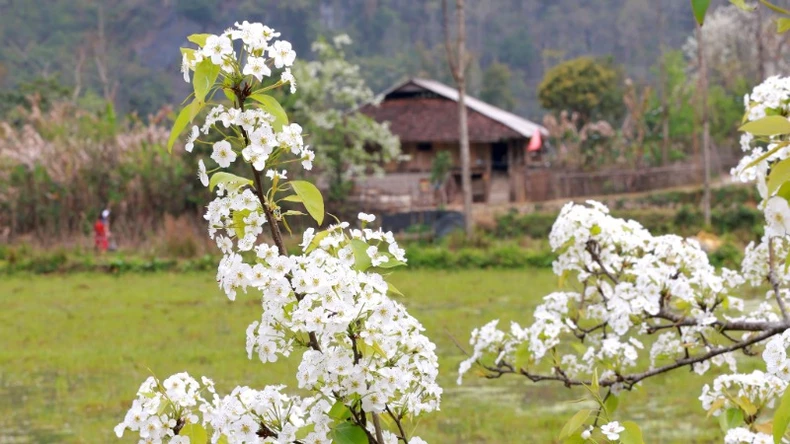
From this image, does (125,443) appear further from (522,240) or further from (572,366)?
(522,240)

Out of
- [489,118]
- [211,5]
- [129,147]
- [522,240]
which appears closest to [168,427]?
[522,240]

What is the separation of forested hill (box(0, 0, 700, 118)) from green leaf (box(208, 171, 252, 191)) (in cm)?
5465

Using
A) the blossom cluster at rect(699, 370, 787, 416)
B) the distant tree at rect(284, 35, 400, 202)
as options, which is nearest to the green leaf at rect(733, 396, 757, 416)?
the blossom cluster at rect(699, 370, 787, 416)

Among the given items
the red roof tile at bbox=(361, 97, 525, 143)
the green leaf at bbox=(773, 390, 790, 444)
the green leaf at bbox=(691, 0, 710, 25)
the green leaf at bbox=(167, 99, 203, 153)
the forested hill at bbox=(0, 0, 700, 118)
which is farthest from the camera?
the forested hill at bbox=(0, 0, 700, 118)

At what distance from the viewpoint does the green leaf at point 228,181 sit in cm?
170

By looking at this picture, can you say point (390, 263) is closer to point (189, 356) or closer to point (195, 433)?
point (195, 433)

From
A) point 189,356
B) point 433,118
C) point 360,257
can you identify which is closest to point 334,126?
point 433,118

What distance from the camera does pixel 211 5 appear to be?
6906cm

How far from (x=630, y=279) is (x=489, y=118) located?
27469mm

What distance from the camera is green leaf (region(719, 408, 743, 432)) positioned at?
2500 millimetres

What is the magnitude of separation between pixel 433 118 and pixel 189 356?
69.9 ft

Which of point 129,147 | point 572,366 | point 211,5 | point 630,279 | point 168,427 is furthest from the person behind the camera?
point 211,5

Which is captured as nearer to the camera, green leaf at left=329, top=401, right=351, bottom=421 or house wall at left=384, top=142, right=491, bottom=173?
green leaf at left=329, top=401, right=351, bottom=421

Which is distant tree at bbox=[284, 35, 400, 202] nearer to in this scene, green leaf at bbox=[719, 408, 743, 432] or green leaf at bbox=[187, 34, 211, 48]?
green leaf at bbox=[719, 408, 743, 432]
